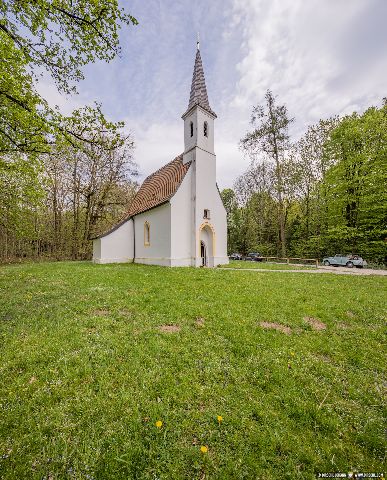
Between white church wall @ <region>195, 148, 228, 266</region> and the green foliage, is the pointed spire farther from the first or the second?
the green foliage

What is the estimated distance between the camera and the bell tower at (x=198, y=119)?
18109 millimetres

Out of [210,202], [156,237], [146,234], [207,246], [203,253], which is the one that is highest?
[210,202]

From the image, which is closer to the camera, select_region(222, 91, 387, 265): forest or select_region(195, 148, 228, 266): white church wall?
select_region(195, 148, 228, 266): white church wall

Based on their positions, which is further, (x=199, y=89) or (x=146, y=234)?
(x=146, y=234)

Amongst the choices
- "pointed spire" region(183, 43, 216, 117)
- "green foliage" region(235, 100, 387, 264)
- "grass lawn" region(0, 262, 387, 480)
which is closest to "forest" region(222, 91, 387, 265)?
"green foliage" region(235, 100, 387, 264)

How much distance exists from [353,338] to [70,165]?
27.2 meters

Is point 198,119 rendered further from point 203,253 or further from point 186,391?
A: point 186,391

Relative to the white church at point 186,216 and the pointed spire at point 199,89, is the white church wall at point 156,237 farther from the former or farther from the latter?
the pointed spire at point 199,89

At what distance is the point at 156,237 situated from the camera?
17.8 metres

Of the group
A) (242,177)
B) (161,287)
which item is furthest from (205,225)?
(242,177)

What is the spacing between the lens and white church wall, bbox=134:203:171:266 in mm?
16625

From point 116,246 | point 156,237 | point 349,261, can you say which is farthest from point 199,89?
point 349,261

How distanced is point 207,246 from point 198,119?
33.1 ft

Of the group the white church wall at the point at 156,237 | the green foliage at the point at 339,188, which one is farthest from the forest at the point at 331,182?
the white church wall at the point at 156,237
